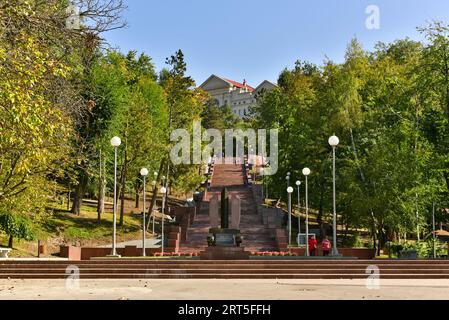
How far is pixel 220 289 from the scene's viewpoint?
16031 mm

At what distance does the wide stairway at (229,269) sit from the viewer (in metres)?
20.2

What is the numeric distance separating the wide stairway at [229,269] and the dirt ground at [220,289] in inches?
44.0

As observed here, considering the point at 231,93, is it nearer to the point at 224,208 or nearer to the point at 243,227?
the point at 243,227

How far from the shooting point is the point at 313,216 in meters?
61.9

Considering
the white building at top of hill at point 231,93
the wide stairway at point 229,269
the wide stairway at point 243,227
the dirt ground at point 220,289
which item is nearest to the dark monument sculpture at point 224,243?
the wide stairway at point 229,269

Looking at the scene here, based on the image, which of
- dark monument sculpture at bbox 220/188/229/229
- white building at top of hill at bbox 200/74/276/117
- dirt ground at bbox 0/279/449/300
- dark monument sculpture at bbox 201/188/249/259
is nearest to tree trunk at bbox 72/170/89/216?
dark monument sculpture at bbox 220/188/229/229

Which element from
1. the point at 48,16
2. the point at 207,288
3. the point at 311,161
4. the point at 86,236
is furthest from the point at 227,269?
the point at 311,161

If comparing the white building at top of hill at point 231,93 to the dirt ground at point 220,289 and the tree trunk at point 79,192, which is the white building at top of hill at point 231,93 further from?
the dirt ground at point 220,289

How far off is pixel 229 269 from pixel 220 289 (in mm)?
5101

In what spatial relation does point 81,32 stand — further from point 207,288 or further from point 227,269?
point 227,269

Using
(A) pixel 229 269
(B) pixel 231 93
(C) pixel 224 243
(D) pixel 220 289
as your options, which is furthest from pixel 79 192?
(B) pixel 231 93

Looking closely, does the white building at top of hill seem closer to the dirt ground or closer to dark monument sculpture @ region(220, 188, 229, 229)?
dark monument sculpture @ region(220, 188, 229, 229)

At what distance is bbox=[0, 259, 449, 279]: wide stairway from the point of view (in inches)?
797

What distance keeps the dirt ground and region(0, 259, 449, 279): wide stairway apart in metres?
1.12
